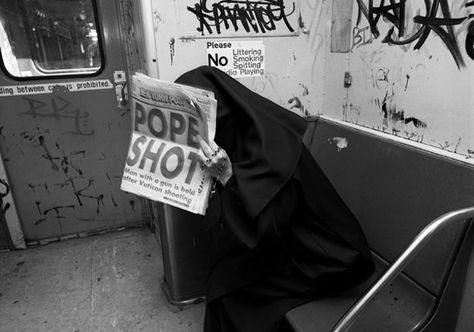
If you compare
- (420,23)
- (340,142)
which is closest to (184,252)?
(340,142)

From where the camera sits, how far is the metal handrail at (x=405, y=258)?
37.5 inches

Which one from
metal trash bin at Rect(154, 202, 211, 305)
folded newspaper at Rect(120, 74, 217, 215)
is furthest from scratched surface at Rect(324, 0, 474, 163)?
metal trash bin at Rect(154, 202, 211, 305)

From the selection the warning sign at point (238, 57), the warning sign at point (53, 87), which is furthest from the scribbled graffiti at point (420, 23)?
the warning sign at point (53, 87)

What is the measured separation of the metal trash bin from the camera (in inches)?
Result: 71.5

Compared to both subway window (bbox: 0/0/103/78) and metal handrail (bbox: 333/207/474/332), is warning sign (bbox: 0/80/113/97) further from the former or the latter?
metal handrail (bbox: 333/207/474/332)

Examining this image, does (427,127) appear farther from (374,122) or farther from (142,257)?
(142,257)

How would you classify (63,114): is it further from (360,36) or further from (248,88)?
(360,36)

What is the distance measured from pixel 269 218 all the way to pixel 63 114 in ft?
6.48

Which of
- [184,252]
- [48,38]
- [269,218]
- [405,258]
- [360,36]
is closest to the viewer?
[405,258]

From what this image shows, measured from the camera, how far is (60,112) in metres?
2.51

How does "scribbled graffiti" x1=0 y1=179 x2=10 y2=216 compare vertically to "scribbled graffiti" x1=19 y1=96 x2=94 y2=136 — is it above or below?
below

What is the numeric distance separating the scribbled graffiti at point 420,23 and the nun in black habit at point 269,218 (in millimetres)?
525

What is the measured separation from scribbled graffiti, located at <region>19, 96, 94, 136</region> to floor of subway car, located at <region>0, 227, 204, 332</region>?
88 cm

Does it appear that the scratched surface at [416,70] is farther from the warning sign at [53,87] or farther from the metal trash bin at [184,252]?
the warning sign at [53,87]
